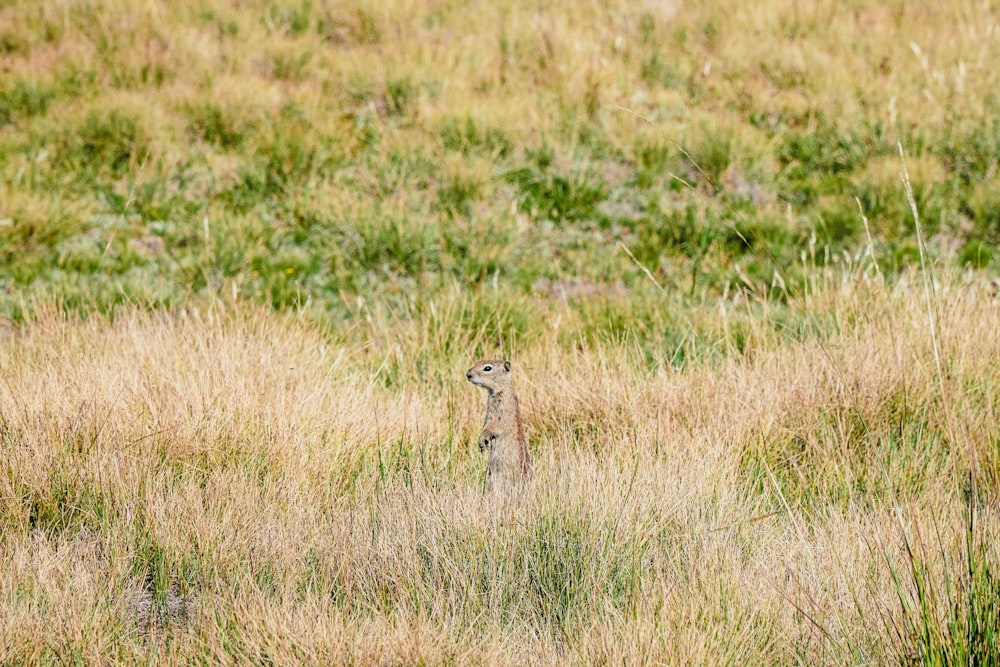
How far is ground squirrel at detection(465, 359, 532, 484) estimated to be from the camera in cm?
366

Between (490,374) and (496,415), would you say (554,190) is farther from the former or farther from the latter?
(496,415)

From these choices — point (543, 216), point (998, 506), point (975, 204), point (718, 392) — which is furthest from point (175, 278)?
point (975, 204)

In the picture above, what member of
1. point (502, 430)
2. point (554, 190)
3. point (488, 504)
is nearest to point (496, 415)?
point (502, 430)

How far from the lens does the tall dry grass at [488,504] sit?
9.01ft

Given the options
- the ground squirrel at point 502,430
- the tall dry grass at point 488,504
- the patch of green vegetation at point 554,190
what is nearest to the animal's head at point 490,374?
the ground squirrel at point 502,430

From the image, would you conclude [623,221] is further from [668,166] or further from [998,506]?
[998,506]

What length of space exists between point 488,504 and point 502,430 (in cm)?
44

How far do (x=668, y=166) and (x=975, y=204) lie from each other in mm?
2286

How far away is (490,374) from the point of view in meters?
3.87

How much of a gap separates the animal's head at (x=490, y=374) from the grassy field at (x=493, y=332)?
361mm

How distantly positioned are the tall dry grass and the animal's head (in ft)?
1.14

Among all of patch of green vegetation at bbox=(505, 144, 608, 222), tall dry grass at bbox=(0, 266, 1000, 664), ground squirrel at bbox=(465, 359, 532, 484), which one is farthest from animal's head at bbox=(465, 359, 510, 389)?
patch of green vegetation at bbox=(505, 144, 608, 222)

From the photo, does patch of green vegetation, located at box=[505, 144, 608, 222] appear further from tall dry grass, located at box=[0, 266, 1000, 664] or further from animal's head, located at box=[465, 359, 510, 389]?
animal's head, located at box=[465, 359, 510, 389]

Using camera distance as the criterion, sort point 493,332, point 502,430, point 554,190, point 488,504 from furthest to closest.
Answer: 1. point 554,190
2. point 493,332
3. point 502,430
4. point 488,504
